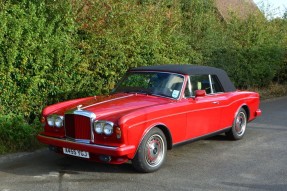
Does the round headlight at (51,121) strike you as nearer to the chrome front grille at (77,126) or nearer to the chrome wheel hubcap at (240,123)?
the chrome front grille at (77,126)

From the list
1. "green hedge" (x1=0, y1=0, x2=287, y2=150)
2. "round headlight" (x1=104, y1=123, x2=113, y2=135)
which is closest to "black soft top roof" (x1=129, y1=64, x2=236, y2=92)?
"green hedge" (x1=0, y1=0, x2=287, y2=150)

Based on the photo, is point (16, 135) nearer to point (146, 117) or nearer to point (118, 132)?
point (118, 132)

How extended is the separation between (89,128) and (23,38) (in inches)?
117

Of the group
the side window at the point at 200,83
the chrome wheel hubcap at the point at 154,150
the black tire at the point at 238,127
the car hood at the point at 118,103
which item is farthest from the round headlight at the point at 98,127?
the black tire at the point at 238,127

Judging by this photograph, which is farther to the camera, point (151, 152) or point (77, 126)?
point (151, 152)

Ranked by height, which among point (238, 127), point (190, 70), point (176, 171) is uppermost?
point (190, 70)

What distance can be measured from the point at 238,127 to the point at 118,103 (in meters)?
3.05

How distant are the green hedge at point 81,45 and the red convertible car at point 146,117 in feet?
5.04

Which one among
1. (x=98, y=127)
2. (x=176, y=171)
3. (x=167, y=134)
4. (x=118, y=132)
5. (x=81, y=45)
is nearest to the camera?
(x=118, y=132)

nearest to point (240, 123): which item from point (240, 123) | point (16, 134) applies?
point (240, 123)

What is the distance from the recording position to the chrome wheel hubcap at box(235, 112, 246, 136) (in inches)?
325

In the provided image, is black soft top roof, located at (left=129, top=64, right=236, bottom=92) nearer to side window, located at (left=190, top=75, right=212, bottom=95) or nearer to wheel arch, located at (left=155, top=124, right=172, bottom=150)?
side window, located at (left=190, top=75, right=212, bottom=95)

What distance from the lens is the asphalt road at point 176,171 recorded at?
18.0 ft

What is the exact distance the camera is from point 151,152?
6074 millimetres
